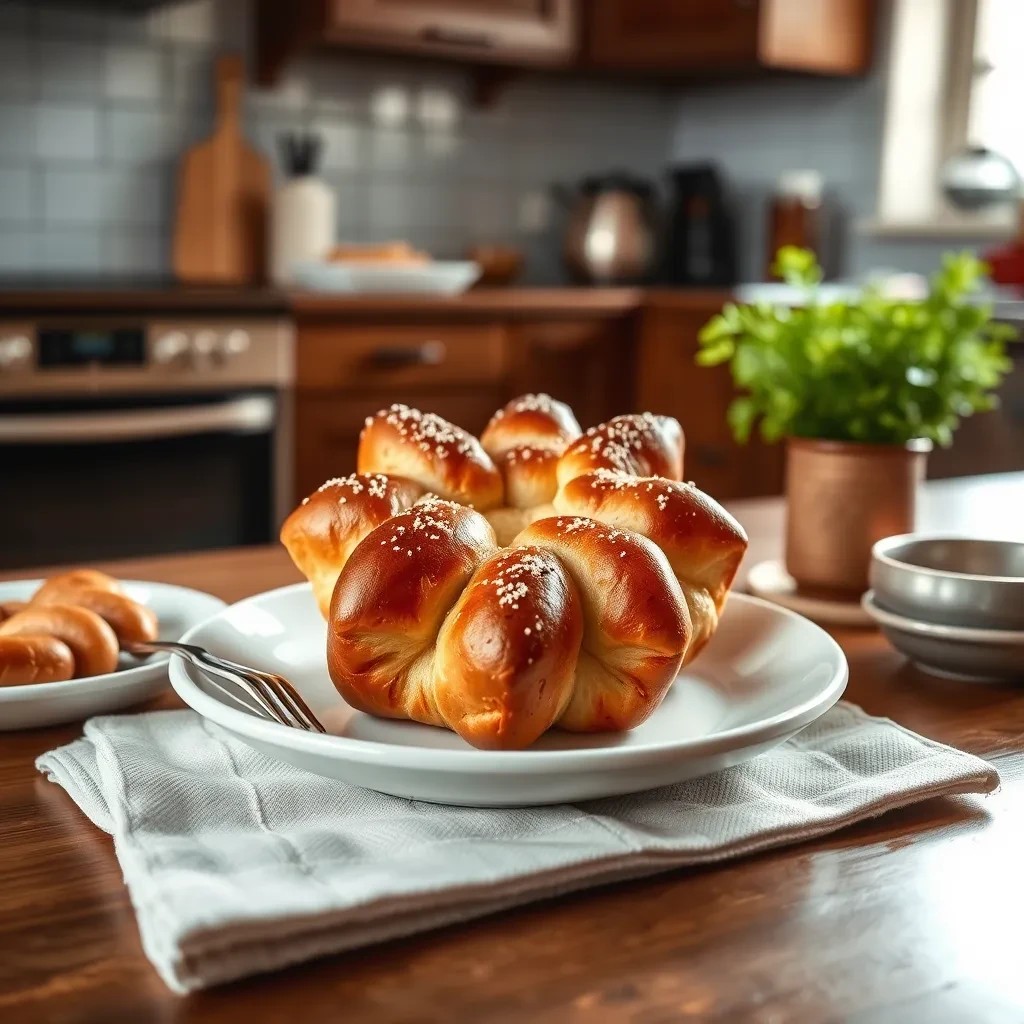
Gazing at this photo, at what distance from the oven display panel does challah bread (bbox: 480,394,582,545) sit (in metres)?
1.85

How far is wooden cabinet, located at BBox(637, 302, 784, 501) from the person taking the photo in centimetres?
312

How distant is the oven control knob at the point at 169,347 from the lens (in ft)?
8.54

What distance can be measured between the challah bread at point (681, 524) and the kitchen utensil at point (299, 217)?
102 inches

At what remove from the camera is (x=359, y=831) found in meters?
0.57

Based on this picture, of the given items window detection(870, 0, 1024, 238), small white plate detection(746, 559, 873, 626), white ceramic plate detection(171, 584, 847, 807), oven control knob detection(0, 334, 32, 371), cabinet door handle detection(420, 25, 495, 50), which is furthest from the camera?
window detection(870, 0, 1024, 238)

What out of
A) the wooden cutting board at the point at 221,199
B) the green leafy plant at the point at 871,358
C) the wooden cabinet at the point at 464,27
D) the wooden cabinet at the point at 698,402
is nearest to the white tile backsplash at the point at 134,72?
the wooden cutting board at the point at 221,199

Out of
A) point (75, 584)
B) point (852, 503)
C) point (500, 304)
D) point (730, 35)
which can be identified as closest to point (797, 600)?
point (852, 503)

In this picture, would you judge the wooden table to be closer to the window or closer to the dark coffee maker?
the window

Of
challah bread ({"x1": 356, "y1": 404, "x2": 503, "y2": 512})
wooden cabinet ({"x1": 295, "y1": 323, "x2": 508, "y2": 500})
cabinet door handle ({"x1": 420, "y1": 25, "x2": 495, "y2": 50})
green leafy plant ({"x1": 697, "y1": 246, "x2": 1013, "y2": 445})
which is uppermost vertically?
cabinet door handle ({"x1": 420, "y1": 25, "x2": 495, "y2": 50})

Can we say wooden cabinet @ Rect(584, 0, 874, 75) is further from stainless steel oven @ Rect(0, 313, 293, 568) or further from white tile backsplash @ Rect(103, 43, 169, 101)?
stainless steel oven @ Rect(0, 313, 293, 568)

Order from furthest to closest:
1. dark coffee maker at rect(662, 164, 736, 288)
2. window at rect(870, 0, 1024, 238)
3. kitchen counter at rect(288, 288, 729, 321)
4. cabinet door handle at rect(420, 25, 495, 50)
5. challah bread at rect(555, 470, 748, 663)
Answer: dark coffee maker at rect(662, 164, 736, 288), window at rect(870, 0, 1024, 238), cabinet door handle at rect(420, 25, 495, 50), kitchen counter at rect(288, 288, 729, 321), challah bread at rect(555, 470, 748, 663)

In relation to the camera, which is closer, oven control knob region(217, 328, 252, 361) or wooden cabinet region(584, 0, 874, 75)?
oven control knob region(217, 328, 252, 361)

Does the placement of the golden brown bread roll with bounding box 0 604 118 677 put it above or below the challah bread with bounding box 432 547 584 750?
below

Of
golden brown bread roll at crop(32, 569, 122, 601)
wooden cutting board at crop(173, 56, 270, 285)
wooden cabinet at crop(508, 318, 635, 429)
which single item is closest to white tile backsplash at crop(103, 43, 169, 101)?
wooden cutting board at crop(173, 56, 270, 285)
